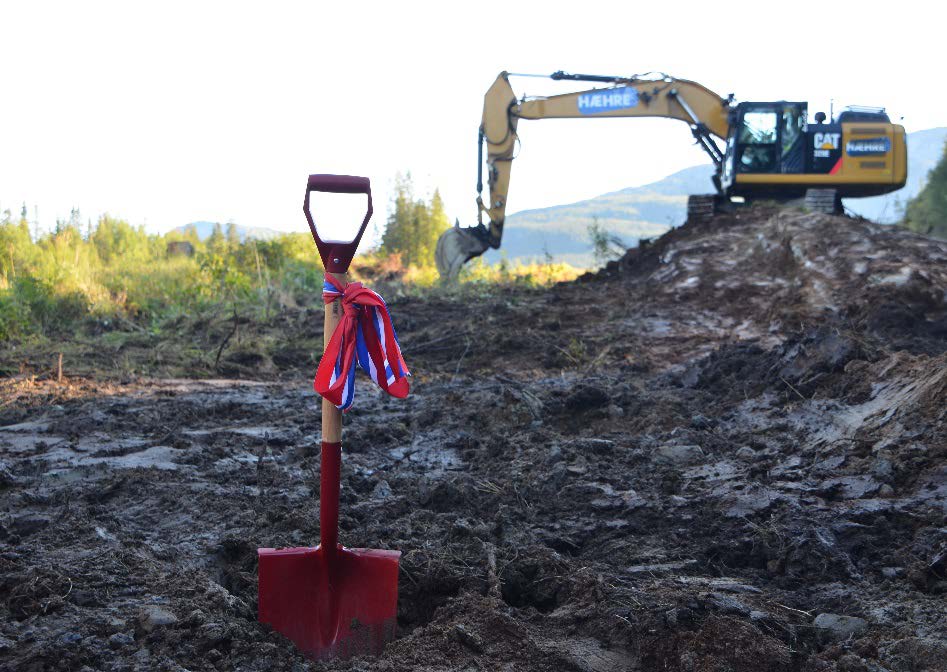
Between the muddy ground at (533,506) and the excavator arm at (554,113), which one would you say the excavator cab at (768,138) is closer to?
the excavator arm at (554,113)

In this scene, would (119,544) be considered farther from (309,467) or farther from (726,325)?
(726,325)

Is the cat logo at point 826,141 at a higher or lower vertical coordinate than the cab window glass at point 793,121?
lower

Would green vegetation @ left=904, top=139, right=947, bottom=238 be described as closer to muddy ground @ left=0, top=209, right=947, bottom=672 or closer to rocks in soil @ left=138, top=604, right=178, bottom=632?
muddy ground @ left=0, top=209, right=947, bottom=672

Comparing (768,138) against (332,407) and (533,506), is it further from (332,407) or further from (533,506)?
(332,407)

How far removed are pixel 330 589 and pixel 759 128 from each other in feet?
37.0

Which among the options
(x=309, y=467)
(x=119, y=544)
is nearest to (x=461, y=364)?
(x=309, y=467)

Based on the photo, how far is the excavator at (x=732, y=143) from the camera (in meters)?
12.3

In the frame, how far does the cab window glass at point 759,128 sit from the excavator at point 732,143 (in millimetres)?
14

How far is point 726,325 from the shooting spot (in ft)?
29.5

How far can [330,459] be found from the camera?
106 inches

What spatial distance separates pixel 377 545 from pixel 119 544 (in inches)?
36.0

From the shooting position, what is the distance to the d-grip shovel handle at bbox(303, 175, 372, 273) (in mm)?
2506

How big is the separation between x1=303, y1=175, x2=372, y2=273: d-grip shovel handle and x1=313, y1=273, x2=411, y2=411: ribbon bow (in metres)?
0.05

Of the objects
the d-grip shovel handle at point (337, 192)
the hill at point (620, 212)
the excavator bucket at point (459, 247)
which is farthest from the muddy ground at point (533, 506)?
the hill at point (620, 212)
